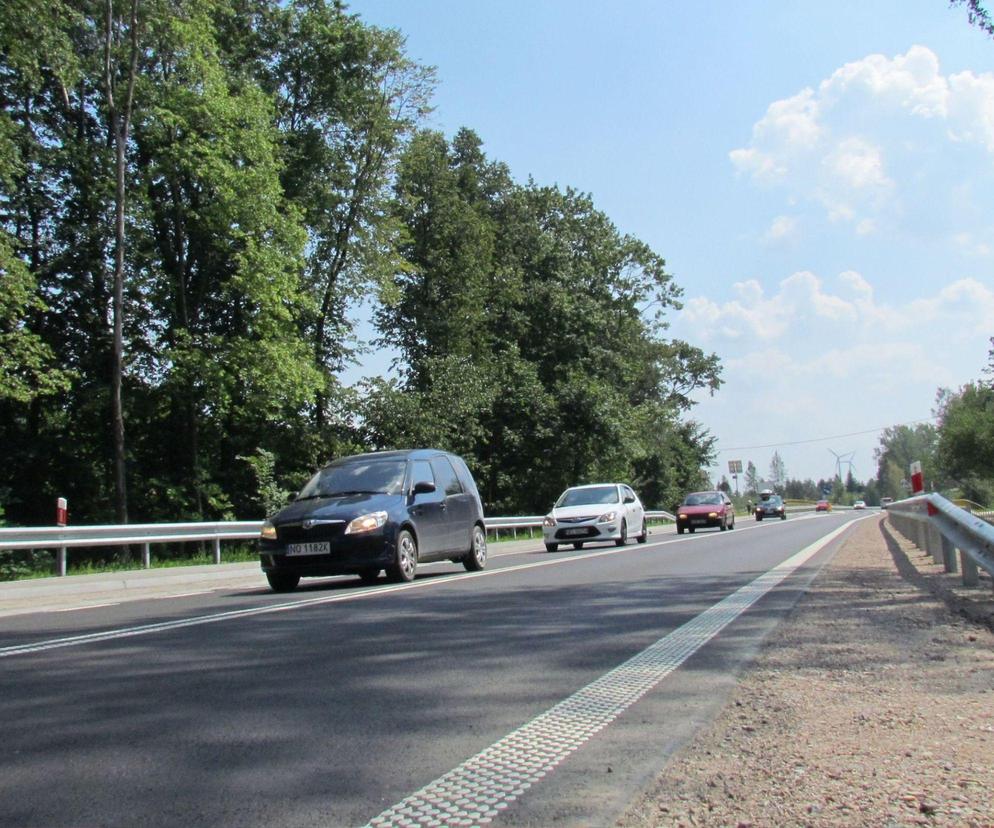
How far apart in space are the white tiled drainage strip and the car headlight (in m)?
6.19

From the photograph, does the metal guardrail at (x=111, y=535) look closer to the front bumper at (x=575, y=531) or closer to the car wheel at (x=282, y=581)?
the car wheel at (x=282, y=581)

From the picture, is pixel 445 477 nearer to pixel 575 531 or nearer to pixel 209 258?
pixel 575 531

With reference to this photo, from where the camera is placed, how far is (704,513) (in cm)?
3684

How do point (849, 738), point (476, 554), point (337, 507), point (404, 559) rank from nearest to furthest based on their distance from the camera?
point (849, 738) < point (337, 507) < point (404, 559) < point (476, 554)

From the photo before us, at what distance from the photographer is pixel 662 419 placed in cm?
5741

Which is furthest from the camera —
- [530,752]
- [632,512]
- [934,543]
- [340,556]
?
[632,512]

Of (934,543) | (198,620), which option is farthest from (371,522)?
(934,543)

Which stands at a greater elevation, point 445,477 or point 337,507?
point 445,477

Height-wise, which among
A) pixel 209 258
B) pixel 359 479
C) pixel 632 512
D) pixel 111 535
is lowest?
pixel 632 512

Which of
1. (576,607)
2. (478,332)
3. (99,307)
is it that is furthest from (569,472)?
(576,607)

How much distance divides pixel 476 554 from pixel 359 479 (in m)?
2.64

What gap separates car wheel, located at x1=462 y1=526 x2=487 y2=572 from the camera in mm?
15586

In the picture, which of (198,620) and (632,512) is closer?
(198,620)

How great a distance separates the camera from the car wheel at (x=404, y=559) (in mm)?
12977
